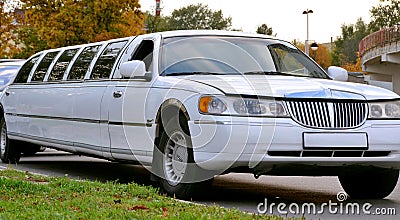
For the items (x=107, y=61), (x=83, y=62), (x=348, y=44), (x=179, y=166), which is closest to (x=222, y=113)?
(x=179, y=166)

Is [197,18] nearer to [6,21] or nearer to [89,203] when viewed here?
[6,21]

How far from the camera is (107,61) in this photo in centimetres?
1062

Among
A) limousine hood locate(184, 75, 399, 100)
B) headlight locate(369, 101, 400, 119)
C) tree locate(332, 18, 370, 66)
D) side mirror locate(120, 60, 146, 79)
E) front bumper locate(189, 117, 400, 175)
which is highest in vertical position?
side mirror locate(120, 60, 146, 79)

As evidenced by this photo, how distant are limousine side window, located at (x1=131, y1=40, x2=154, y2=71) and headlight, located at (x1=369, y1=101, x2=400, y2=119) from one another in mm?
2662

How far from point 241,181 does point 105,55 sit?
7.48ft

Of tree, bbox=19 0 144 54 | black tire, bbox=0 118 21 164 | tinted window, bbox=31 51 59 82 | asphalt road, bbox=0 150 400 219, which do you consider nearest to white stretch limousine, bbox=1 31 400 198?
asphalt road, bbox=0 150 400 219

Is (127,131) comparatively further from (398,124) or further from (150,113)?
(398,124)

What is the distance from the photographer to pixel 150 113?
29.8 ft

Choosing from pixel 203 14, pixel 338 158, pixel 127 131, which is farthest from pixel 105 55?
pixel 203 14

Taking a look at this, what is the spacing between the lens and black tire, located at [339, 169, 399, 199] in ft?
29.5

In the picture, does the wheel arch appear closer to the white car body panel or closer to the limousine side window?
the white car body panel

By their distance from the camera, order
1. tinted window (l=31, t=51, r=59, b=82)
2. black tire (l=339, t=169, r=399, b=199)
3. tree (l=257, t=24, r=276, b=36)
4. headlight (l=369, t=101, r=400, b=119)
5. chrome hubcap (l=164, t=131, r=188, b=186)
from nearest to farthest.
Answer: headlight (l=369, t=101, r=400, b=119)
chrome hubcap (l=164, t=131, r=188, b=186)
black tire (l=339, t=169, r=399, b=199)
tinted window (l=31, t=51, r=59, b=82)
tree (l=257, t=24, r=276, b=36)

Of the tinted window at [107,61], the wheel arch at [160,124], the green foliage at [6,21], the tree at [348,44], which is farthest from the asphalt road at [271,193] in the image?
the tree at [348,44]

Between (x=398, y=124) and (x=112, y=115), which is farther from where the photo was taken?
(x=112, y=115)
